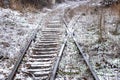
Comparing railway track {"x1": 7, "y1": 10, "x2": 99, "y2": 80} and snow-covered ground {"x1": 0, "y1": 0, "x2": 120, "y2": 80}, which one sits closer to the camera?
railway track {"x1": 7, "y1": 10, "x2": 99, "y2": 80}

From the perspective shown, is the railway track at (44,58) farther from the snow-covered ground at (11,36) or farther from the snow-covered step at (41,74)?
the snow-covered ground at (11,36)

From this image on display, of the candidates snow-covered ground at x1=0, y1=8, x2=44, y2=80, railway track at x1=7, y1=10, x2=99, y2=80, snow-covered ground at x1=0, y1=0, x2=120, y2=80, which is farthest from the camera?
snow-covered ground at x1=0, y1=8, x2=44, y2=80

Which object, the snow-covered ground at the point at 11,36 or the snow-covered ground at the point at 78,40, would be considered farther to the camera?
the snow-covered ground at the point at 11,36

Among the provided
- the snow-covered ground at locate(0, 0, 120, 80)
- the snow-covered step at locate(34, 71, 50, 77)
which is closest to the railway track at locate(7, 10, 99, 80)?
the snow-covered step at locate(34, 71, 50, 77)

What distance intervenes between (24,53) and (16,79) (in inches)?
97.7

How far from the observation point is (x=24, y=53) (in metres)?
10.2

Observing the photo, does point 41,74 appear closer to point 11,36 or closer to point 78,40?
point 78,40

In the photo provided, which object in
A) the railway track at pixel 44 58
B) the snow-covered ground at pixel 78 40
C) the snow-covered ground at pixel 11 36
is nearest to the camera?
the railway track at pixel 44 58

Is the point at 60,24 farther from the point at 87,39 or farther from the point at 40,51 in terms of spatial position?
the point at 40,51

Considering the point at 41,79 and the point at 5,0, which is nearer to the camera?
the point at 41,79

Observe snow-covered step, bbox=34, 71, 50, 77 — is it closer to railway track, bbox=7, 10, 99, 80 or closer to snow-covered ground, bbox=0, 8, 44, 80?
railway track, bbox=7, 10, 99, 80

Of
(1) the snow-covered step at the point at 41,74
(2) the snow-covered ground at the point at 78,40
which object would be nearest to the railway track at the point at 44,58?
(1) the snow-covered step at the point at 41,74

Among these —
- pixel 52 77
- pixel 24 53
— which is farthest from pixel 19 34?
pixel 52 77

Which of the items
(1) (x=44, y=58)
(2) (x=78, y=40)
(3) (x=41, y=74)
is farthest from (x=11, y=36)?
(3) (x=41, y=74)
